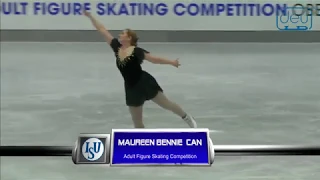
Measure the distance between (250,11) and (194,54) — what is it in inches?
8.2

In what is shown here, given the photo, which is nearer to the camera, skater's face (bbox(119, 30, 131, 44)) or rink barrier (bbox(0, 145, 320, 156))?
rink barrier (bbox(0, 145, 320, 156))

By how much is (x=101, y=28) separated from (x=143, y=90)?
0.21 meters

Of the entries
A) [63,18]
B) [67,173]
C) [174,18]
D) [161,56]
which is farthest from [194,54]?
[67,173]

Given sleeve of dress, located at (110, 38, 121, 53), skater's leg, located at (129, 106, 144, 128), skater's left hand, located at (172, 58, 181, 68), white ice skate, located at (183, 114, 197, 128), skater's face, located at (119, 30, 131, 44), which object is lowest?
white ice skate, located at (183, 114, 197, 128)

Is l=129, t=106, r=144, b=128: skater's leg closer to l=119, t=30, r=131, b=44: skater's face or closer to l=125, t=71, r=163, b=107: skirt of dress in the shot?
l=125, t=71, r=163, b=107: skirt of dress

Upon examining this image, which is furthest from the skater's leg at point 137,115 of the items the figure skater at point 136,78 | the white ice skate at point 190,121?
the white ice skate at point 190,121

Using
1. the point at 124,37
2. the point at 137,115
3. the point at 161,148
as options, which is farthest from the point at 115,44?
the point at 161,148

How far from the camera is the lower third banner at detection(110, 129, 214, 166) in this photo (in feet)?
2.06

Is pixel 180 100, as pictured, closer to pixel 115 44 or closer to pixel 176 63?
pixel 176 63

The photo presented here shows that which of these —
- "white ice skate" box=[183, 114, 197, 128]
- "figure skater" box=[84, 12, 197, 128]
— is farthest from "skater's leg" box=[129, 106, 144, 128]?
"white ice skate" box=[183, 114, 197, 128]

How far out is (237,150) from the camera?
2.30 ft

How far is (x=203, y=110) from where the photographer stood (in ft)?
3.32

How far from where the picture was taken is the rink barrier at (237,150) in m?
0.69

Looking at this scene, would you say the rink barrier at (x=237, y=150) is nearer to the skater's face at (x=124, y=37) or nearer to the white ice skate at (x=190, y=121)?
the white ice skate at (x=190, y=121)
